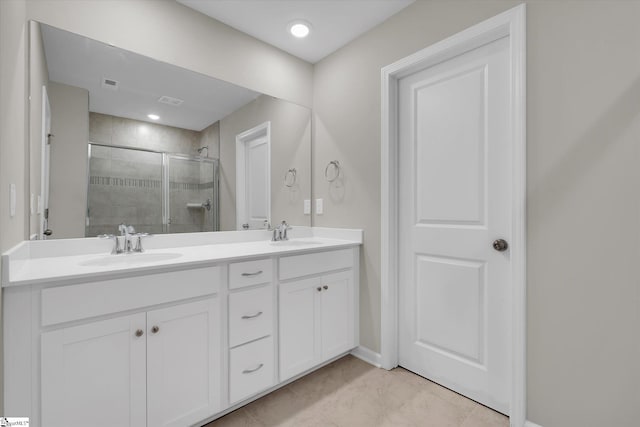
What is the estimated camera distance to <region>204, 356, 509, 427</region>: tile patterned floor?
1.56 metres

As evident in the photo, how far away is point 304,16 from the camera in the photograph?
80.8 inches

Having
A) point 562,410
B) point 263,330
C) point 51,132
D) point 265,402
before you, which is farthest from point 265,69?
point 562,410

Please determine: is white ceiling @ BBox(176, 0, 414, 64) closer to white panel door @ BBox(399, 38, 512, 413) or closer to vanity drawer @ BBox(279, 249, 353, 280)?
white panel door @ BBox(399, 38, 512, 413)

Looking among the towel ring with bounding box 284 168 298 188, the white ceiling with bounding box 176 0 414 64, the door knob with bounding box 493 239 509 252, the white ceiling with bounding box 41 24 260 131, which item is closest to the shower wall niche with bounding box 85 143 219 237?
the white ceiling with bounding box 41 24 260 131

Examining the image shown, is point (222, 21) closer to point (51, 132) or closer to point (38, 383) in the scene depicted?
point (51, 132)

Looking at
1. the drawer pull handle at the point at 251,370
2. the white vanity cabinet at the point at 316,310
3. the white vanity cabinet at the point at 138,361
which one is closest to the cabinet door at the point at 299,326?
the white vanity cabinet at the point at 316,310

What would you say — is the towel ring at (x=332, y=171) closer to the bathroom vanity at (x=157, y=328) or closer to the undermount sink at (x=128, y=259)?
the bathroom vanity at (x=157, y=328)

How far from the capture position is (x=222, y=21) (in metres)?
2.10

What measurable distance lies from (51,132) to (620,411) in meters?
2.84

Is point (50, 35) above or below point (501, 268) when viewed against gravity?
above

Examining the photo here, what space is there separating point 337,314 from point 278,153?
1.32 m

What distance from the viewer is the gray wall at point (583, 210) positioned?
1.21 metres

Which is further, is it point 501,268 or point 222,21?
point 222,21

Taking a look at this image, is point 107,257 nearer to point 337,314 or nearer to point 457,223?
point 337,314
